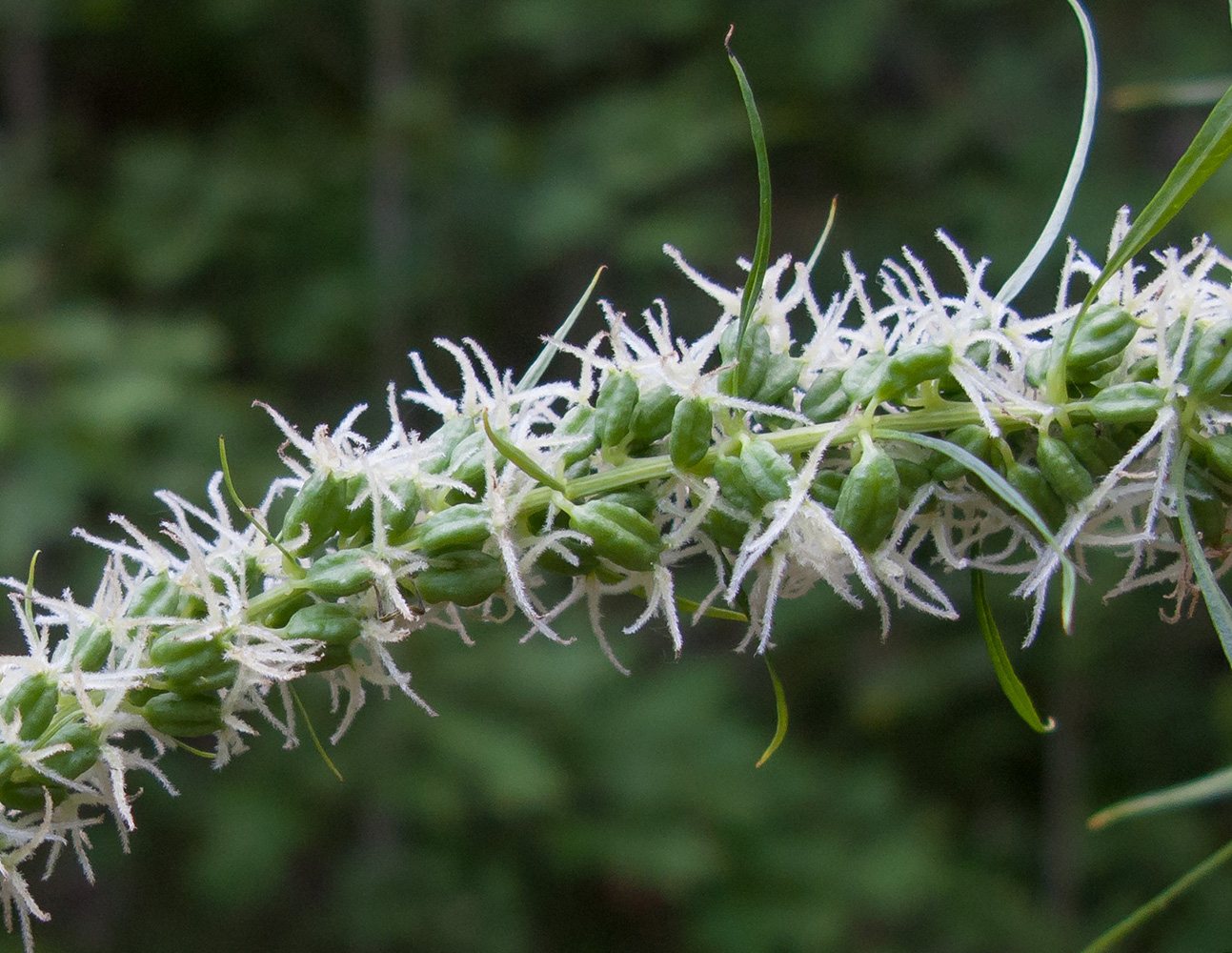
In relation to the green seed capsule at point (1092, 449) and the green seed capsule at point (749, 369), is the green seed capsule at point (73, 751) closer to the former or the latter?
the green seed capsule at point (749, 369)

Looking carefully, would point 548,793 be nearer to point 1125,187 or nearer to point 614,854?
point 614,854

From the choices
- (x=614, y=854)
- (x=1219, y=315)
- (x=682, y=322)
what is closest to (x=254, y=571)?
(x=1219, y=315)

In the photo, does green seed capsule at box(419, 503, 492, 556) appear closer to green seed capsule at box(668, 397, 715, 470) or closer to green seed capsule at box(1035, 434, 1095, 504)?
green seed capsule at box(668, 397, 715, 470)

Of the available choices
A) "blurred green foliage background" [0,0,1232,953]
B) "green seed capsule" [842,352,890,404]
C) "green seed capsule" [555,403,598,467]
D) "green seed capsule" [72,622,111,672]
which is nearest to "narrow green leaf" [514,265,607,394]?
"green seed capsule" [555,403,598,467]

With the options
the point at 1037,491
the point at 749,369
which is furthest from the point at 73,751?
the point at 1037,491

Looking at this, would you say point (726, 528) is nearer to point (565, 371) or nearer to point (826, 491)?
point (826, 491)

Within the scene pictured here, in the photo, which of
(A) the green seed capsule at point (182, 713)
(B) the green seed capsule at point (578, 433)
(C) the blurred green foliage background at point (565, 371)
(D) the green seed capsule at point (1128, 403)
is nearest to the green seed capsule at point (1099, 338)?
(D) the green seed capsule at point (1128, 403)

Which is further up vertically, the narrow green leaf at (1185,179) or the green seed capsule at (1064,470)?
the narrow green leaf at (1185,179)
